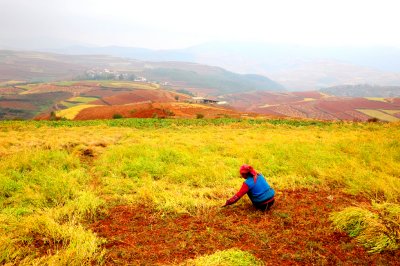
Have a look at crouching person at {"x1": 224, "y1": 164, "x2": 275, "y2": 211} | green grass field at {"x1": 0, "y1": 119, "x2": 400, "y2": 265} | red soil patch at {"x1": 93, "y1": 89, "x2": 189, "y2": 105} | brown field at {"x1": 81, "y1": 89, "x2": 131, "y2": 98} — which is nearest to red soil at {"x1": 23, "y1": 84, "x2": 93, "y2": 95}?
brown field at {"x1": 81, "y1": 89, "x2": 131, "y2": 98}

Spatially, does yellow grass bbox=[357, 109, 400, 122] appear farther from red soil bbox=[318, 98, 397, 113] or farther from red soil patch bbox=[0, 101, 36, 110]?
red soil patch bbox=[0, 101, 36, 110]

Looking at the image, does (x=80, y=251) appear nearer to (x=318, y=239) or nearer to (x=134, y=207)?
(x=134, y=207)

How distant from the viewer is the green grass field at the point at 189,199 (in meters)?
6.10

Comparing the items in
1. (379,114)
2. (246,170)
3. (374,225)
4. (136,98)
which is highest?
(246,170)

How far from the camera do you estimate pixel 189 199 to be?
876 cm

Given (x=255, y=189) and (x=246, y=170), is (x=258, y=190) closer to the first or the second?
(x=255, y=189)

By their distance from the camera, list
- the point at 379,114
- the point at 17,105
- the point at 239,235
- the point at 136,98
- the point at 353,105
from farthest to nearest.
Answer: the point at 353,105, the point at 136,98, the point at 17,105, the point at 379,114, the point at 239,235

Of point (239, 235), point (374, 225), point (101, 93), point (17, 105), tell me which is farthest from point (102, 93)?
point (374, 225)

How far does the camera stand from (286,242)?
660 centimetres

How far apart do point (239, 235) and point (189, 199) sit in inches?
89.0

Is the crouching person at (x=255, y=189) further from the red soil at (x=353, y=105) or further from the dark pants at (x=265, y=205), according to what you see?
the red soil at (x=353, y=105)

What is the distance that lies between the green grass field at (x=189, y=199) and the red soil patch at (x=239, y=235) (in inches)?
1.2

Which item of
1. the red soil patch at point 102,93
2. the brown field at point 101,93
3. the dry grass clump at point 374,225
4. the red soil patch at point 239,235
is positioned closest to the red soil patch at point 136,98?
the brown field at point 101,93

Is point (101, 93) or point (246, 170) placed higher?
A: point (246, 170)
